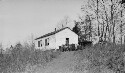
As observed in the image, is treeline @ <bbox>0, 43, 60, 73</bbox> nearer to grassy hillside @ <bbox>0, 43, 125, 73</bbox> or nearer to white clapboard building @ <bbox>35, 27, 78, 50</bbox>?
grassy hillside @ <bbox>0, 43, 125, 73</bbox>

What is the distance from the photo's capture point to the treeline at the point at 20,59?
1719cm

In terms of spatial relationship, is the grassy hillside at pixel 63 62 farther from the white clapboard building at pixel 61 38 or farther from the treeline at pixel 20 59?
the white clapboard building at pixel 61 38

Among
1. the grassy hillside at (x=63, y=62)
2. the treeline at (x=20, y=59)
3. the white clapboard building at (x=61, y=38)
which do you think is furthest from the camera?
the white clapboard building at (x=61, y=38)

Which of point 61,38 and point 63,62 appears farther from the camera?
point 61,38

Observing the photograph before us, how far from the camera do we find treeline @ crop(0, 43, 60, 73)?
1719cm

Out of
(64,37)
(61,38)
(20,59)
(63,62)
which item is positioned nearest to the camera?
(63,62)

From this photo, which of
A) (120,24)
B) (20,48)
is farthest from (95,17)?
(20,48)

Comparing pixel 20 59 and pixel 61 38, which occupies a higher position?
pixel 61 38

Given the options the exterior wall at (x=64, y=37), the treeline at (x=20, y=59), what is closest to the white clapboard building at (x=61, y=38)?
the exterior wall at (x=64, y=37)

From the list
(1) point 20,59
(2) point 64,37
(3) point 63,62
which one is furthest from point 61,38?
(3) point 63,62

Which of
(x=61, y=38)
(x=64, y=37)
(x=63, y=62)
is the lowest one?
(x=63, y=62)

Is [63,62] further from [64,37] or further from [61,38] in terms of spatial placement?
[64,37]

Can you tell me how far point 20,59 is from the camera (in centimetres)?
2023

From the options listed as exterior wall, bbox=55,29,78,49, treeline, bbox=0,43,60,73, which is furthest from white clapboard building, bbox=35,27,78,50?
treeline, bbox=0,43,60,73
